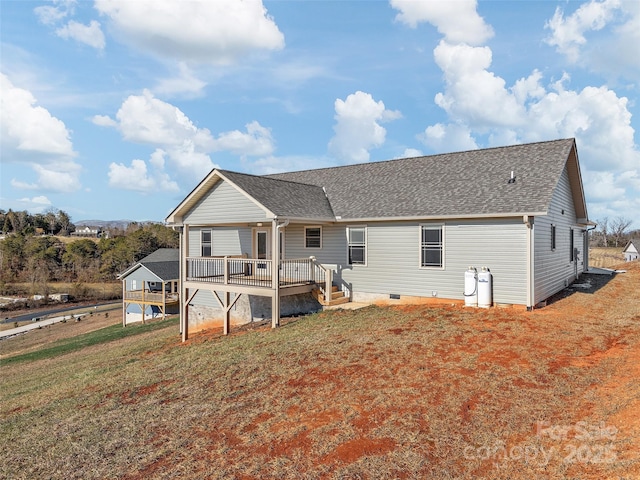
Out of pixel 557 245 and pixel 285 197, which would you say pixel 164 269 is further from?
pixel 557 245

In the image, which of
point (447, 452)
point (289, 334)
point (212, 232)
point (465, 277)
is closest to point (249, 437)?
point (447, 452)

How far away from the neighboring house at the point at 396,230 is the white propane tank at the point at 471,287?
412 millimetres

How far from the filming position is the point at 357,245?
15.5 metres

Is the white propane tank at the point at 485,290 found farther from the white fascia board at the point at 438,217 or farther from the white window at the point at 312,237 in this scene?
the white window at the point at 312,237

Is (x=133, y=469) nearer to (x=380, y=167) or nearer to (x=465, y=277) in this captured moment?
(x=465, y=277)

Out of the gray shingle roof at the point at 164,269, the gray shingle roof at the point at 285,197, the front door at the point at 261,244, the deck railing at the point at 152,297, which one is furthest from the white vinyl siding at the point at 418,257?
the gray shingle roof at the point at 164,269

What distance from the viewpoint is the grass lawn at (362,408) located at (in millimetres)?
4641

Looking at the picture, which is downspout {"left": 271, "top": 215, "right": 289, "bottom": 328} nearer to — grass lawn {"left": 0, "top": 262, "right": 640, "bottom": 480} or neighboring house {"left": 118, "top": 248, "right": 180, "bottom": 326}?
grass lawn {"left": 0, "top": 262, "right": 640, "bottom": 480}

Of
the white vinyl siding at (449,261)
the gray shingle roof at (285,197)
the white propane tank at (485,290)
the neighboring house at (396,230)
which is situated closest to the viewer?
the white vinyl siding at (449,261)

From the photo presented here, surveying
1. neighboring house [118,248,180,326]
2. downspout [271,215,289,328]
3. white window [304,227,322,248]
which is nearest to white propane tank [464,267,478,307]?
white window [304,227,322,248]

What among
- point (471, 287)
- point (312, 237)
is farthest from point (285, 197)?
point (471, 287)

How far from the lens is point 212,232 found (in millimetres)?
18828

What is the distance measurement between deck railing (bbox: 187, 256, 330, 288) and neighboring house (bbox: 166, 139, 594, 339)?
5 centimetres

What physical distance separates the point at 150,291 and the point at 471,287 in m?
27.5
